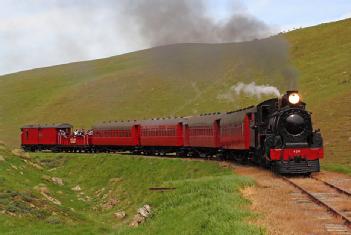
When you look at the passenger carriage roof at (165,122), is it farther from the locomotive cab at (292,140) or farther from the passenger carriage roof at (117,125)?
the locomotive cab at (292,140)

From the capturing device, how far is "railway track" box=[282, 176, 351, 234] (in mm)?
14927

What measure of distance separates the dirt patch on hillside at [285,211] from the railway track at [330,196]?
0.18 m

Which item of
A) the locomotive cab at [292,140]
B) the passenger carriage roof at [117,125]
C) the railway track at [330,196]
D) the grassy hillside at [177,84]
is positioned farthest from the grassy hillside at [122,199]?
the grassy hillside at [177,84]

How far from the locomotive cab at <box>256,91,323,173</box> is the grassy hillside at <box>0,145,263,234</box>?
2564 millimetres

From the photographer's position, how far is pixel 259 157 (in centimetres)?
3212

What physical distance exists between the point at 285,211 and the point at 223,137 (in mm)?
24398

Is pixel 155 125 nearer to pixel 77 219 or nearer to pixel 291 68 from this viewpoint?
pixel 291 68

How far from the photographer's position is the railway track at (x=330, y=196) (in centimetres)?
1493

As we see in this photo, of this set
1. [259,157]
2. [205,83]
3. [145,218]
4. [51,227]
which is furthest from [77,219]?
[205,83]

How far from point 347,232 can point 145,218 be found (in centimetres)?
1049

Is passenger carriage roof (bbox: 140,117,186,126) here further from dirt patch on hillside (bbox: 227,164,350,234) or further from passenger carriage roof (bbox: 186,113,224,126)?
dirt patch on hillside (bbox: 227,164,350,234)

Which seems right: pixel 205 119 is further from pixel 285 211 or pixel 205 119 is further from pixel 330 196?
pixel 285 211

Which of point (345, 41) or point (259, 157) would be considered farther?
point (345, 41)

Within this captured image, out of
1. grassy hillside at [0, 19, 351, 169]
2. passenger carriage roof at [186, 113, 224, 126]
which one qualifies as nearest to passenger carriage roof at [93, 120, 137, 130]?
passenger carriage roof at [186, 113, 224, 126]
